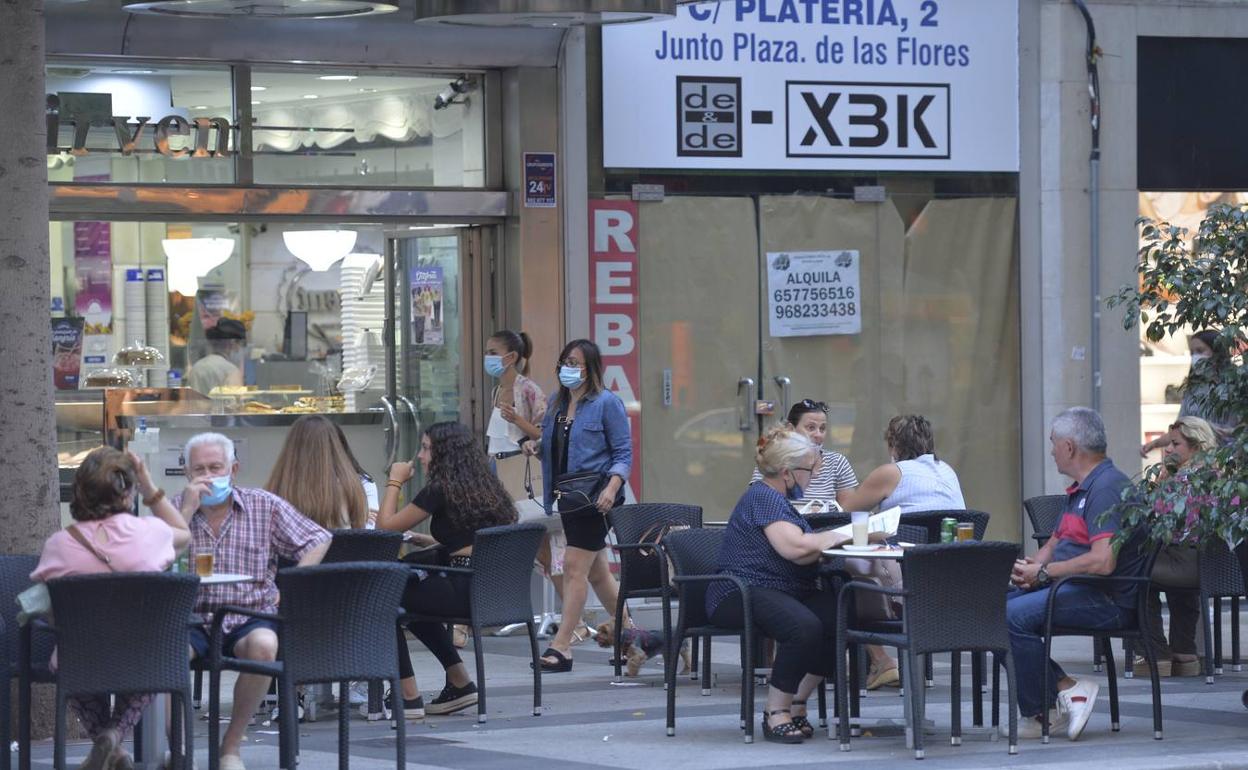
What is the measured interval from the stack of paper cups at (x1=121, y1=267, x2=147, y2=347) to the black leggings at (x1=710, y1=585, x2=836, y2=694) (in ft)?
23.3

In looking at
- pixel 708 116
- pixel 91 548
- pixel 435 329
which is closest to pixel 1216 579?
pixel 708 116

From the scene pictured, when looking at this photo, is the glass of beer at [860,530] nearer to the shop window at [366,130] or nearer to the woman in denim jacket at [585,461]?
the woman in denim jacket at [585,461]

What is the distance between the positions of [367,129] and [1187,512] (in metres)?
6.43

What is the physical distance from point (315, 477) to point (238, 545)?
1.04 m

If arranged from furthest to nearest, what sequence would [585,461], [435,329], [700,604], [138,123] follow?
[435,329] < [138,123] < [585,461] < [700,604]

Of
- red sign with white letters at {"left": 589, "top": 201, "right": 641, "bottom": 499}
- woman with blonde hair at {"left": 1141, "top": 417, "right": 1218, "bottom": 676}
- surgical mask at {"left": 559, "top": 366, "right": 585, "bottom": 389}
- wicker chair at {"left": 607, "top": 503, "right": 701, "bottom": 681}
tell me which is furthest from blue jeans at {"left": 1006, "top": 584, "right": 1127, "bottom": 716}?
red sign with white letters at {"left": 589, "top": 201, "right": 641, "bottom": 499}

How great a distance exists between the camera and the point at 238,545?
826cm

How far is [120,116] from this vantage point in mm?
12461

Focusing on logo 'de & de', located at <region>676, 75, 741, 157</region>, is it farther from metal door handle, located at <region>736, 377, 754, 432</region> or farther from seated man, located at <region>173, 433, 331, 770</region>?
seated man, located at <region>173, 433, 331, 770</region>

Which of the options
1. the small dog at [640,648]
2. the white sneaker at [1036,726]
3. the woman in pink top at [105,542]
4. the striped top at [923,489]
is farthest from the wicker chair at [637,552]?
the woman in pink top at [105,542]

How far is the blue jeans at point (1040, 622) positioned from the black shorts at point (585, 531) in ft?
9.66

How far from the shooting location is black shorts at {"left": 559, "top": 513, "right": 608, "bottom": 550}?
11234 millimetres

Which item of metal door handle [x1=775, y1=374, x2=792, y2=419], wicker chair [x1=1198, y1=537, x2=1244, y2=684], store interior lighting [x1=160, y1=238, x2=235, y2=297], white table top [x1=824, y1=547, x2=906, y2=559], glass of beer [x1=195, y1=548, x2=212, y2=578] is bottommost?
wicker chair [x1=1198, y1=537, x2=1244, y2=684]

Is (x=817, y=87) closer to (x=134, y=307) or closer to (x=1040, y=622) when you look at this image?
(x=134, y=307)
